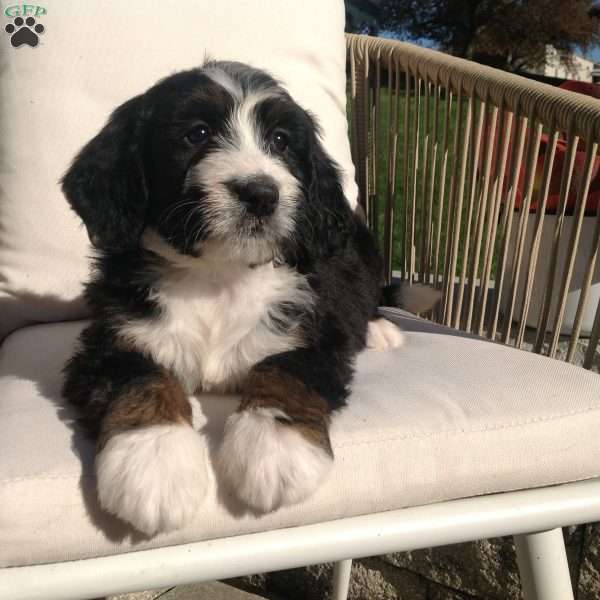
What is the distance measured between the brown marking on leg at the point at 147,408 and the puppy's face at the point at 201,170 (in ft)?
1.12

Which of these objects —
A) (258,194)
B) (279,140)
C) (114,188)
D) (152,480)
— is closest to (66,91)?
(114,188)

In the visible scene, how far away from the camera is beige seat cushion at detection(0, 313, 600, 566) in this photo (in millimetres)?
1415

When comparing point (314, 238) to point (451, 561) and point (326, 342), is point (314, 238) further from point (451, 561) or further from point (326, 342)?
point (451, 561)

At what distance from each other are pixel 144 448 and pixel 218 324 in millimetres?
584

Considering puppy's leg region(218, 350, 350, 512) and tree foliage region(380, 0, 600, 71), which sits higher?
puppy's leg region(218, 350, 350, 512)

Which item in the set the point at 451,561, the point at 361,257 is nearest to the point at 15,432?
the point at 361,257

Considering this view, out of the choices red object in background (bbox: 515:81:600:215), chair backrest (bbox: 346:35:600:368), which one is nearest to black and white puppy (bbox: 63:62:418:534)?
chair backrest (bbox: 346:35:600:368)

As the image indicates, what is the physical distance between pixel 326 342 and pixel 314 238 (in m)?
0.28

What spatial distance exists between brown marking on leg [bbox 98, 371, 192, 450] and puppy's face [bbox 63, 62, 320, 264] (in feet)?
1.12

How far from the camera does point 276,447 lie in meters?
1.48

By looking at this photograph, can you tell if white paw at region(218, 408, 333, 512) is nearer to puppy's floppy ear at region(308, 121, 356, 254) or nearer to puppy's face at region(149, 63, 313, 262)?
puppy's face at region(149, 63, 313, 262)

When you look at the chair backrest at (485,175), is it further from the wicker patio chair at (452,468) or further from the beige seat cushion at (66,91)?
Answer: the beige seat cushion at (66,91)

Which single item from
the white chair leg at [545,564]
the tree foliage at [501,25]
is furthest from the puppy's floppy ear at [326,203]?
the tree foliage at [501,25]

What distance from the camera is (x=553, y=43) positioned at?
504 inches
